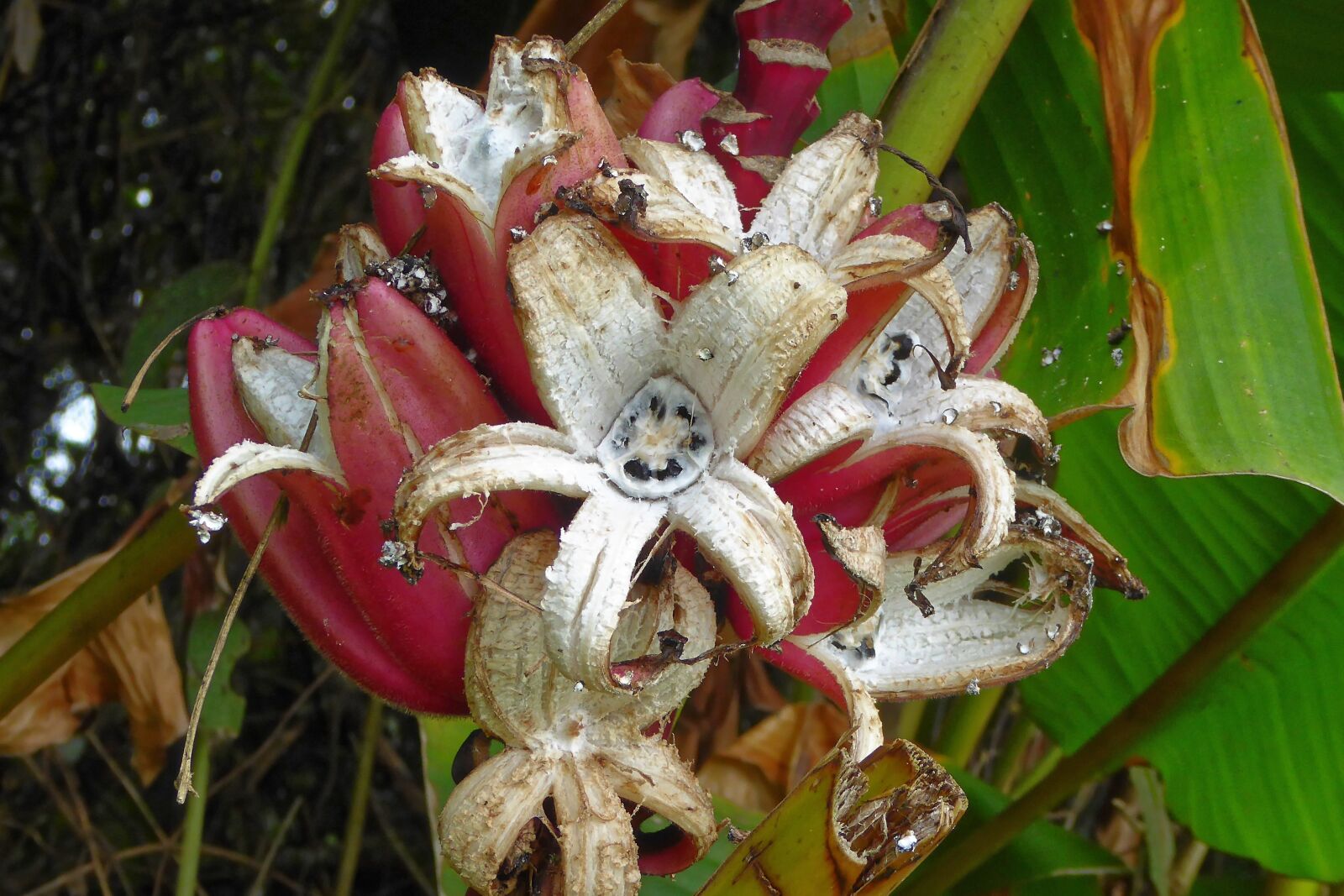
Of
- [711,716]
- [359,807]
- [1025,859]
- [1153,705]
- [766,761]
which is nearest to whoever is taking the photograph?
[1153,705]

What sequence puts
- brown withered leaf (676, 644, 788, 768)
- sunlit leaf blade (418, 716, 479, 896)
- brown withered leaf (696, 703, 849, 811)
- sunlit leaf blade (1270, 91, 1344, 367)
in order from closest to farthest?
1. sunlit leaf blade (1270, 91, 1344, 367)
2. sunlit leaf blade (418, 716, 479, 896)
3. brown withered leaf (696, 703, 849, 811)
4. brown withered leaf (676, 644, 788, 768)

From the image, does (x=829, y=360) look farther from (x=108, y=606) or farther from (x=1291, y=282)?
A: (x=108, y=606)

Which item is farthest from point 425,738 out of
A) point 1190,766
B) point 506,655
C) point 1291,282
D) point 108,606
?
Answer: point 1291,282

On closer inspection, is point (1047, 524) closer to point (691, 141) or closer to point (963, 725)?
point (691, 141)

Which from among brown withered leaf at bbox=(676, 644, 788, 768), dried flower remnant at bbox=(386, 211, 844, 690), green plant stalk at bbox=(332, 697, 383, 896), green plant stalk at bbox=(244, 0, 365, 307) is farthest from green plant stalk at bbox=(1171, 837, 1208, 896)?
green plant stalk at bbox=(244, 0, 365, 307)

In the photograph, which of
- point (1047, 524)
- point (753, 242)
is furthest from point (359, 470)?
point (1047, 524)

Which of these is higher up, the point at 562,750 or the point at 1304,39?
the point at 1304,39

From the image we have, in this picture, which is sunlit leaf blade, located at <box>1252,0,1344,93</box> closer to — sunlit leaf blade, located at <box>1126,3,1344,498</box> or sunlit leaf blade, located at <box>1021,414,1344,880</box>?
sunlit leaf blade, located at <box>1126,3,1344,498</box>
